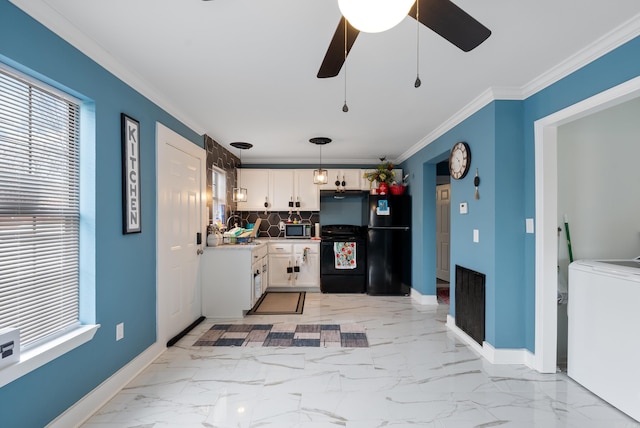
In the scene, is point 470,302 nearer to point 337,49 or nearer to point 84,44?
point 337,49

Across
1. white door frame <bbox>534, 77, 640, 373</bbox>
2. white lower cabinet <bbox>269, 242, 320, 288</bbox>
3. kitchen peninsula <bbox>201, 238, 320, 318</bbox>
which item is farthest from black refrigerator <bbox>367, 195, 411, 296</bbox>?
white door frame <bbox>534, 77, 640, 373</bbox>

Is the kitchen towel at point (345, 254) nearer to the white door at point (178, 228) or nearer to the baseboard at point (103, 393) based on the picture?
the white door at point (178, 228)

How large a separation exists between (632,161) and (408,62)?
6.99 feet

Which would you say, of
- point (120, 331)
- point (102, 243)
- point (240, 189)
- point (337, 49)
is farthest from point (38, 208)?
point (240, 189)

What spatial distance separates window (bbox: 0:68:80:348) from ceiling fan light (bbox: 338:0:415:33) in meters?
1.69

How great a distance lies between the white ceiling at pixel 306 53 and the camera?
1.68 metres

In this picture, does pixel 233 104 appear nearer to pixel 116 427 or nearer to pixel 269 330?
pixel 269 330

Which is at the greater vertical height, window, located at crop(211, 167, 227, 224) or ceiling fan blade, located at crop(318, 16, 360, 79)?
ceiling fan blade, located at crop(318, 16, 360, 79)

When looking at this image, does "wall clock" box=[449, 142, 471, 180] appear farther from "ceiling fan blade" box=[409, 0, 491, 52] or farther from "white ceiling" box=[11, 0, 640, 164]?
"ceiling fan blade" box=[409, 0, 491, 52]

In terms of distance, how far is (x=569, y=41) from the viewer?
1.98 meters

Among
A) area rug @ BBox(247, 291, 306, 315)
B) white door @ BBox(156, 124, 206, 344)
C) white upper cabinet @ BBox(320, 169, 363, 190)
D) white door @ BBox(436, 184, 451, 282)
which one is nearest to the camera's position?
white door @ BBox(156, 124, 206, 344)

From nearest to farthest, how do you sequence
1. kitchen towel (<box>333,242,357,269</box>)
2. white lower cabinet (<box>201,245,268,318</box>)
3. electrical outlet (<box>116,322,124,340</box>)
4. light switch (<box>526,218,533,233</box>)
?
1. electrical outlet (<box>116,322,124,340</box>)
2. light switch (<box>526,218,533,233</box>)
3. white lower cabinet (<box>201,245,268,318</box>)
4. kitchen towel (<box>333,242,357,269</box>)

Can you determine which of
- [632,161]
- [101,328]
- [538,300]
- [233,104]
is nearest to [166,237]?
[101,328]

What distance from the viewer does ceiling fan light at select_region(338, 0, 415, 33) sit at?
0.94 m
